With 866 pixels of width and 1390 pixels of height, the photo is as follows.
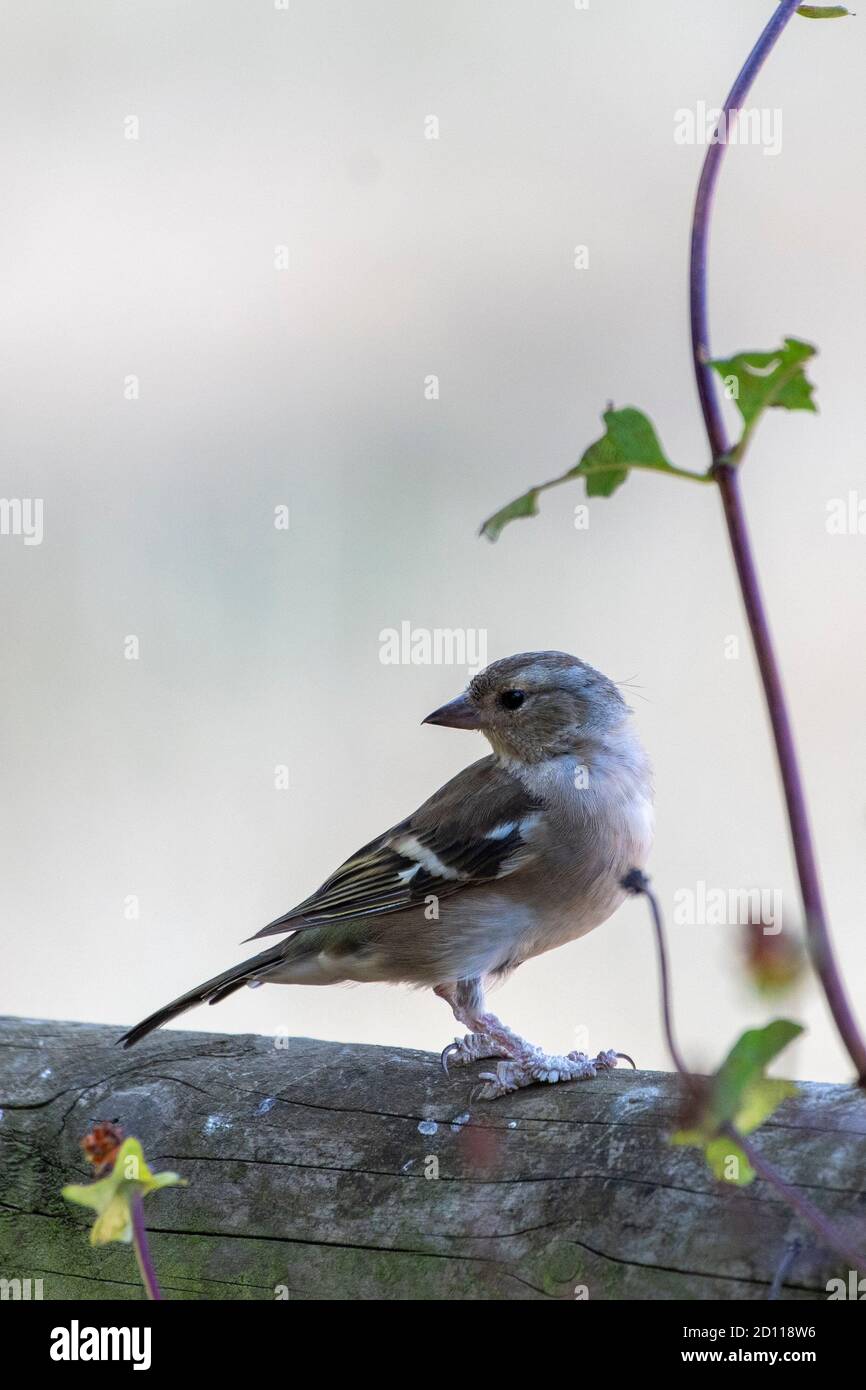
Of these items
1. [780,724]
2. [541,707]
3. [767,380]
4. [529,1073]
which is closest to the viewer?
[780,724]

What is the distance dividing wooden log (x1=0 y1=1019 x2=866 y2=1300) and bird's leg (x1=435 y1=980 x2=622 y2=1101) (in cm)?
4

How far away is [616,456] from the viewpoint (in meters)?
1.30

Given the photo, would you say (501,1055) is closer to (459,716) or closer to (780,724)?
(459,716)

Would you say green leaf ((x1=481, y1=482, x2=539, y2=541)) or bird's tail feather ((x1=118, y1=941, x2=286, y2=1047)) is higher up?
green leaf ((x1=481, y1=482, x2=539, y2=541))

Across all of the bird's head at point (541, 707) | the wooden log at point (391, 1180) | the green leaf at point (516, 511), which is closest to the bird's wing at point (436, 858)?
the bird's head at point (541, 707)

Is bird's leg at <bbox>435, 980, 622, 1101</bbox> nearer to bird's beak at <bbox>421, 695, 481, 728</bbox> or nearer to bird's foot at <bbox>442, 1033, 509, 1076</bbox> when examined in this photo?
bird's foot at <bbox>442, 1033, 509, 1076</bbox>

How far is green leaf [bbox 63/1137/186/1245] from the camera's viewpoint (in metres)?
1.37

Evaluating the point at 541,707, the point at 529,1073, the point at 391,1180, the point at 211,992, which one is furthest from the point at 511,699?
the point at 391,1180

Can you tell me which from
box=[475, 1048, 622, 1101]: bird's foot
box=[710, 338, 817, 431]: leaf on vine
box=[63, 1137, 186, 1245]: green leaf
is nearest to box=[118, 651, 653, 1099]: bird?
box=[475, 1048, 622, 1101]: bird's foot

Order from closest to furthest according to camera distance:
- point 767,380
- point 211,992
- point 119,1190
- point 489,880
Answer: point 767,380 < point 119,1190 < point 211,992 < point 489,880

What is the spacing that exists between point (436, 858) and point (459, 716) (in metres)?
0.44

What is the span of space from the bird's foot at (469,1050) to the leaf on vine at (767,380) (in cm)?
152

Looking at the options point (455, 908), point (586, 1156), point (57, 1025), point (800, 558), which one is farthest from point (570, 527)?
point (586, 1156)

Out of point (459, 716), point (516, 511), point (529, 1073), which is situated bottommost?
point (529, 1073)
